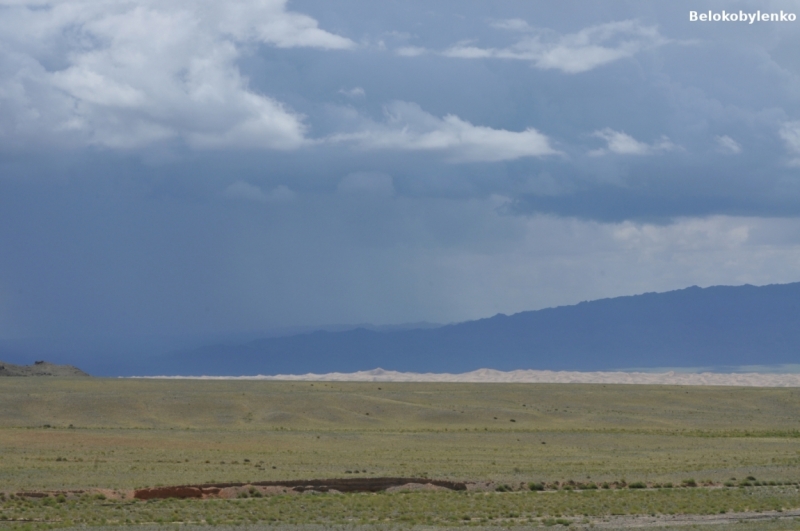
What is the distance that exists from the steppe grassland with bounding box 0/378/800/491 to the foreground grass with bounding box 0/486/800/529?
4930 millimetres

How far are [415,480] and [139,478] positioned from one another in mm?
11554

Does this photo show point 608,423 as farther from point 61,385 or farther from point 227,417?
point 61,385

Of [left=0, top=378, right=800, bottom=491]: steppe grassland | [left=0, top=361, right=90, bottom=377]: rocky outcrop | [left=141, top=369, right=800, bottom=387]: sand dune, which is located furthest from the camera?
[left=141, top=369, right=800, bottom=387]: sand dune

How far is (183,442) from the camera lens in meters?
60.0

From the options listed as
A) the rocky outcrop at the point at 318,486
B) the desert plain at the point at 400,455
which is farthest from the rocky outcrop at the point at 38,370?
the rocky outcrop at the point at 318,486

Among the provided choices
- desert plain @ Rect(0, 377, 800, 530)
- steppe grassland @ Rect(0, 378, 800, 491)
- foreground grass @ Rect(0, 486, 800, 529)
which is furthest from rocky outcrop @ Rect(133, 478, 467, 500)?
steppe grassland @ Rect(0, 378, 800, 491)

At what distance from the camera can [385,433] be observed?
227 feet

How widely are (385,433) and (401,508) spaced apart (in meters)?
35.9

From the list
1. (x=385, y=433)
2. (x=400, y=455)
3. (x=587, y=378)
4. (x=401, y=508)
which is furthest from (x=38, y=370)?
(x=401, y=508)

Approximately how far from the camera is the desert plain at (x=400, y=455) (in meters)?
32.5

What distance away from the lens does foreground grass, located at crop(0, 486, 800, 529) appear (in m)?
30.6

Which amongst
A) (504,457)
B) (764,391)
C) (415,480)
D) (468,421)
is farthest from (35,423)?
(764,391)

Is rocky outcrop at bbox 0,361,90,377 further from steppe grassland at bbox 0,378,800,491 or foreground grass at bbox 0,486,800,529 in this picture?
foreground grass at bbox 0,486,800,529

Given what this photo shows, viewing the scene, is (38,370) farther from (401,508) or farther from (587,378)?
(401,508)
